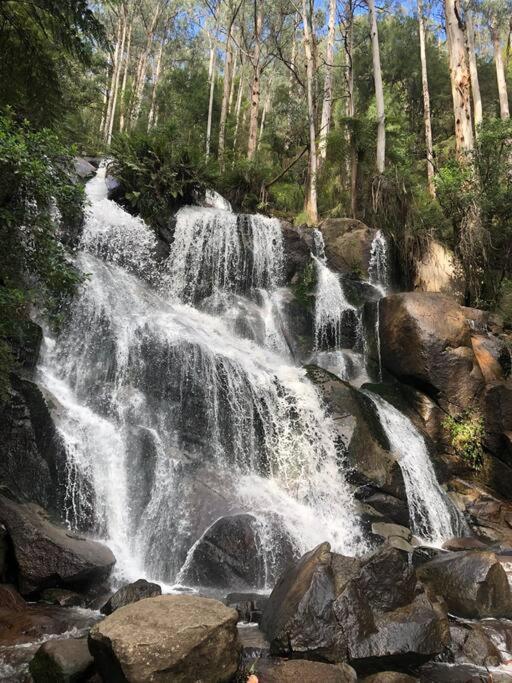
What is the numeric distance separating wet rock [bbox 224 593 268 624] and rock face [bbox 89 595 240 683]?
5.59 feet

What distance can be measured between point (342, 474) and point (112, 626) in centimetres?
612

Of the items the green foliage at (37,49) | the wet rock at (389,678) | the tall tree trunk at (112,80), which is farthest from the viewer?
the tall tree trunk at (112,80)

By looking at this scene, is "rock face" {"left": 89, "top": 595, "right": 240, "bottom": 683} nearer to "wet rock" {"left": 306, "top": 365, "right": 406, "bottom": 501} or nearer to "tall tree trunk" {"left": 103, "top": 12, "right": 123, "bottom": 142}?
"wet rock" {"left": 306, "top": 365, "right": 406, "bottom": 501}

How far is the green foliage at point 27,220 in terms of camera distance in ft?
21.5

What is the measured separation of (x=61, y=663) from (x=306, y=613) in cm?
216

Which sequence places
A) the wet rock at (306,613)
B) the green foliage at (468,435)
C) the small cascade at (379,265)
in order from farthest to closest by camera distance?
the small cascade at (379,265), the green foliage at (468,435), the wet rock at (306,613)

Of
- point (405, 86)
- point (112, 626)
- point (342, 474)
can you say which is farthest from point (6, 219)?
point (405, 86)

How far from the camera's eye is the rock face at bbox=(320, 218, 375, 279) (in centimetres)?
1620

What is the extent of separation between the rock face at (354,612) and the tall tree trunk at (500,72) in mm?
22297

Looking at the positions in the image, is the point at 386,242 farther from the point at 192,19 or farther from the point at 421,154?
the point at 192,19

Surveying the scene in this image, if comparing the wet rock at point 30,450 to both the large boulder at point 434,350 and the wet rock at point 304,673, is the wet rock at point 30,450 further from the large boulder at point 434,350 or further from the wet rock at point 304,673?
the large boulder at point 434,350

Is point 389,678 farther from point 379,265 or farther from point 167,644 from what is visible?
point 379,265

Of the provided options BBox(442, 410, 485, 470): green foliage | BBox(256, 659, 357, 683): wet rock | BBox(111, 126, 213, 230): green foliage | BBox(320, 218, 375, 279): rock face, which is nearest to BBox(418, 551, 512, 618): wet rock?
BBox(256, 659, 357, 683): wet rock

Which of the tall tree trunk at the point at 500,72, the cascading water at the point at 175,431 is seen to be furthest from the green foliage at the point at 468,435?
the tall tree trunk at the point at 500,72
